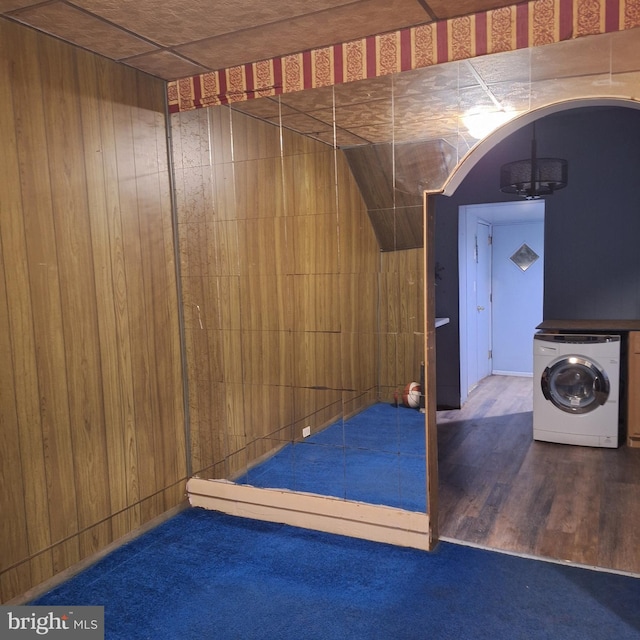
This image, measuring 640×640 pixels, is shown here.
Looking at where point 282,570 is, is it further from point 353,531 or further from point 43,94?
point 43,94

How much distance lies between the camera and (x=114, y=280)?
2891 mm

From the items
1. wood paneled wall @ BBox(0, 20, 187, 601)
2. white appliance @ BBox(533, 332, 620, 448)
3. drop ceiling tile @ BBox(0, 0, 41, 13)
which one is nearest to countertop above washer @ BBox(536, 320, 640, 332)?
white appliance @ BBox(533, 332, 620, 448)

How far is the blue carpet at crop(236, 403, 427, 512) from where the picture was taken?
2.87 meters

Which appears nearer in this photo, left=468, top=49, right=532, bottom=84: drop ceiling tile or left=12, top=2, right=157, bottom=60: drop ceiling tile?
left=12, top=2, right=157, bottom=60: drop ceiling tile

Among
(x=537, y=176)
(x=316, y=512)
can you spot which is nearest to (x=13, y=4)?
(x=316, y=512)

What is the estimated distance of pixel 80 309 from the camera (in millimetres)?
2707

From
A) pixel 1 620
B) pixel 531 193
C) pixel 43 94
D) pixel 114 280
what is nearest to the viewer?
pixel 1 620

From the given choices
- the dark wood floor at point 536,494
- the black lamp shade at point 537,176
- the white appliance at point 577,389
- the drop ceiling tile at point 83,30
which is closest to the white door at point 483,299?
the dark wood floor at point 536,494

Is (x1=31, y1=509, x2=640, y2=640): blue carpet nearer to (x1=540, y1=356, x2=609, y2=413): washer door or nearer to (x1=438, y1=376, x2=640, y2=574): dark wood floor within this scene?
(x1=438, y1=376, x2=640, y2=574): dark wood floor

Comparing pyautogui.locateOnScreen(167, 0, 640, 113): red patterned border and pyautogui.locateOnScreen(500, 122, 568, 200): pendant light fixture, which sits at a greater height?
pyautogui.locateOnScreen(167, 0, 640, 113): red patterned border

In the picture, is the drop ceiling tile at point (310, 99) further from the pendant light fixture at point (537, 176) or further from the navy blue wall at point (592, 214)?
the navy blue wall at point (592, 214)

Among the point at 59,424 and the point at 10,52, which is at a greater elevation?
the point at 10,52

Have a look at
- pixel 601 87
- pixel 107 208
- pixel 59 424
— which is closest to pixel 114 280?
pixel 107 208

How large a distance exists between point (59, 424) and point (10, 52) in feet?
5.27
